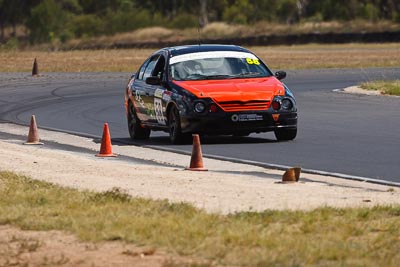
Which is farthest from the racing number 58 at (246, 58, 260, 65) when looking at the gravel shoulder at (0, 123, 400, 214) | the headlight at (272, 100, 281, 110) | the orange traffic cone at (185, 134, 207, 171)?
the orange traffic cone at (185, 134, 207, 171)

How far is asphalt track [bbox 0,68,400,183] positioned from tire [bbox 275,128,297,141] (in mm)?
138

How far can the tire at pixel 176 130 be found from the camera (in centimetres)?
1983

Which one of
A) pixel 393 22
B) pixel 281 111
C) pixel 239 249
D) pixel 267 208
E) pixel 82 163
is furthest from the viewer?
pixel 393 22

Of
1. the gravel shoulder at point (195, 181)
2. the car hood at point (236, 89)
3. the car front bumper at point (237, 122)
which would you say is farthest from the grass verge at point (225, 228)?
the car hood at point (236, 89)

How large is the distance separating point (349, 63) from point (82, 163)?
4044cm

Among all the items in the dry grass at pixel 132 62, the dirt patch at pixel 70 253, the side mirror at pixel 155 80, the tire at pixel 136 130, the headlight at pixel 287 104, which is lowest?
the dry grass at pixel 132 62

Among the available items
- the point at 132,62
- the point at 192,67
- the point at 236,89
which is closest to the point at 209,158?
the point at 236,89

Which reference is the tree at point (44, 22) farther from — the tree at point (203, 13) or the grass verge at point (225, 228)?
the grass verge at point (225, 228)

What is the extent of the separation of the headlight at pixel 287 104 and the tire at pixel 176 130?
153 cm

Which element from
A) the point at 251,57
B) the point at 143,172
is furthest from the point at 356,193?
the point at 251,57

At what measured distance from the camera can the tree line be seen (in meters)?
107

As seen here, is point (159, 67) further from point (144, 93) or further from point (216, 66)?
point (216, 66)

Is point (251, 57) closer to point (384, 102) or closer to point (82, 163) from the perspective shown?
→ point (82, 163)

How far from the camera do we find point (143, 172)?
15.2m
